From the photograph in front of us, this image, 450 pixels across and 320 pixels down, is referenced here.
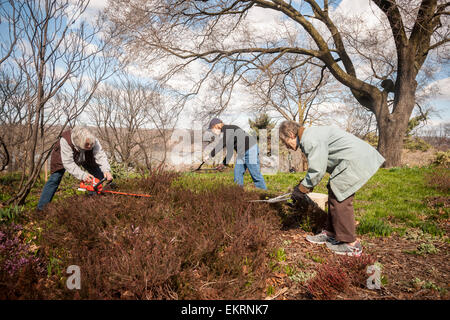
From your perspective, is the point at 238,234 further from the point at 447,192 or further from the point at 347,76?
the point at 347,76

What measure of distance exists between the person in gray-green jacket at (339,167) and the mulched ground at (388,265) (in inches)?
11.0

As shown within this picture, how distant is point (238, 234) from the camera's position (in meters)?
2.83

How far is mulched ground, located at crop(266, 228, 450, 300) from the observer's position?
2166mm

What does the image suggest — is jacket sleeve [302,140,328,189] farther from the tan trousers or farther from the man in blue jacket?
the man in blue jacket

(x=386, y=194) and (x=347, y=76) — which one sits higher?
(x=347, y=76)

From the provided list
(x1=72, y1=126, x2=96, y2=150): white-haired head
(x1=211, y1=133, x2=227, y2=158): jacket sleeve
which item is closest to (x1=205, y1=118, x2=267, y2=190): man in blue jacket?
(x1=211, y1=133, x2=227, y2=158): jacket sleeve

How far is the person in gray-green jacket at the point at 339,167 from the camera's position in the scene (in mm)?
2867

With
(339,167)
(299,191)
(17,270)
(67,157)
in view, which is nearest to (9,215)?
(67,157)

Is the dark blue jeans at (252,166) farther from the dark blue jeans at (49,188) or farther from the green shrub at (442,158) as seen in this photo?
the green shrub at (442,158)

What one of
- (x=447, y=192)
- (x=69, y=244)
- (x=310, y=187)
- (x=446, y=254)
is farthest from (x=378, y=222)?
(x=69, y=244)

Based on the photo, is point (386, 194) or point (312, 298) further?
point (386, 194)

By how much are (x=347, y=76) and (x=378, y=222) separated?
940cm

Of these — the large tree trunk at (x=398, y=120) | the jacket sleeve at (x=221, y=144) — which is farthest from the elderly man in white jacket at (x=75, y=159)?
the large tree trunk at (x=398, y=120)

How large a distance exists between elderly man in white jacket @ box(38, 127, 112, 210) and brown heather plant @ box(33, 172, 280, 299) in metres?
0.73
